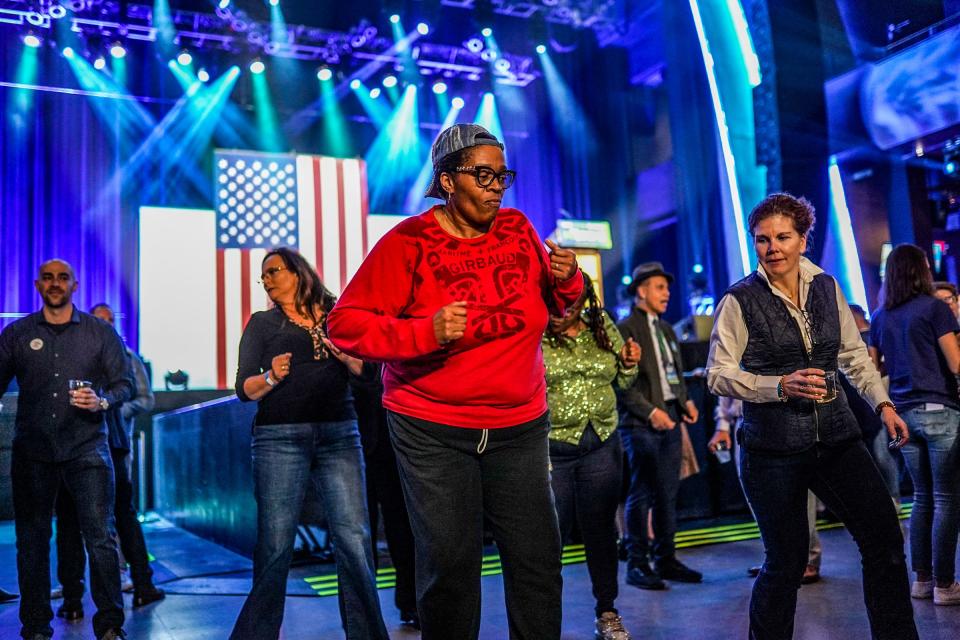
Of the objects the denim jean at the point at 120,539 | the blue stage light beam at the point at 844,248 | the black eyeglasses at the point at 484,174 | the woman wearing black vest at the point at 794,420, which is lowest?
the denim jean at the point at 120,539

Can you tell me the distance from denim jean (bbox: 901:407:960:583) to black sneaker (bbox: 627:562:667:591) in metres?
1.39

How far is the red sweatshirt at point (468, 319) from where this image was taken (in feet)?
7.93

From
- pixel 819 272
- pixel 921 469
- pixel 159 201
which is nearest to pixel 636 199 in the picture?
pixel 159 201

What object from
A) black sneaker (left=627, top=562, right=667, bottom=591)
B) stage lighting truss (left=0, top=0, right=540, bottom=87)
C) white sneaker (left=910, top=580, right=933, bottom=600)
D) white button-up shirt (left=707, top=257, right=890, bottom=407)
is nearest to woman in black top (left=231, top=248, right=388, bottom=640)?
white button-up shirt (left=707, top=257, right=890, bottom=407)

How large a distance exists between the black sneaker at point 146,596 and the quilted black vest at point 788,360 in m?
3.80

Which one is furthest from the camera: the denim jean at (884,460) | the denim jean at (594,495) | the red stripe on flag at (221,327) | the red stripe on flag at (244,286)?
the red stripe on flag at (244,286)

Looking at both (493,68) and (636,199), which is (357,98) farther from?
(636,199)

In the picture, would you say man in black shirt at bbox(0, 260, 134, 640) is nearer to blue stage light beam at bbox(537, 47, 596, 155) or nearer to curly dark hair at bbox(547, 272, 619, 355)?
curly dark hair at bbox(547, 272, 619, 355)

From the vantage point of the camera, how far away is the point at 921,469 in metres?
4.33

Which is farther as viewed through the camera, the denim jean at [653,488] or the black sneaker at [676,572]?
the denim jean at [653,488]

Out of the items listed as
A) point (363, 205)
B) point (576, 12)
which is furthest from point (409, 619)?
point (576, 12)

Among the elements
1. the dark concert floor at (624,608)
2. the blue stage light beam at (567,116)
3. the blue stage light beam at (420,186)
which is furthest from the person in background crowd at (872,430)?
the blue stage light beam at (567,116)

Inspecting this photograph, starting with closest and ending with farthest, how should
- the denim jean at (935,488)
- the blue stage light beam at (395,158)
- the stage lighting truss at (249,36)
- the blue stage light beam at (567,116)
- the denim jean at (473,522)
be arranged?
the denim jean at (473,522)
the denim jean at (935,488)
the stage lighting truss at (249,36)
the blue stage light beam at (395,158)
the blue stage light beam at (567,116)

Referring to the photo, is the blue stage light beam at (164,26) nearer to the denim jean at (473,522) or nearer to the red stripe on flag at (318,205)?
the red stripe on flag at (318,205)
